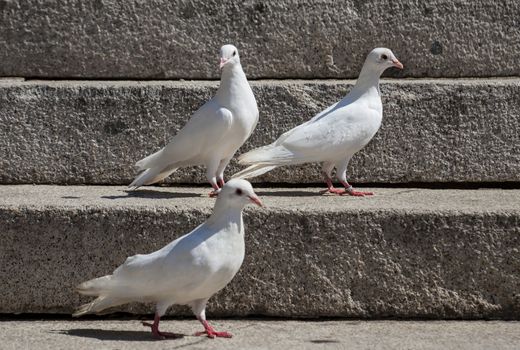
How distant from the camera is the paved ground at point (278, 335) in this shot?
3.63 meters

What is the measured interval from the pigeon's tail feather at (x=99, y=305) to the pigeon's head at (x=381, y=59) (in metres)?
1.64

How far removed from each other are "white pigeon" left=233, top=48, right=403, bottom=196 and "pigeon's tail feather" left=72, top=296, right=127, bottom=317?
0.94 metres

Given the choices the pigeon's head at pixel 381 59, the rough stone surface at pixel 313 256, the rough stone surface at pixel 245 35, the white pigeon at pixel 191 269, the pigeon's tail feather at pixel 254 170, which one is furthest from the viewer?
the rough stone surface at pixel 245 35

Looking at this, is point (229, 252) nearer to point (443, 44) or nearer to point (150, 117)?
point (150, 117)

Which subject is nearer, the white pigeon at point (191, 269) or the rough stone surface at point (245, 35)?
the white pigeon at point (191, 269)

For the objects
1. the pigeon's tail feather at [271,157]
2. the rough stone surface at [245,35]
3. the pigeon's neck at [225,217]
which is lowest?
the pigeon's neck at [225,217]

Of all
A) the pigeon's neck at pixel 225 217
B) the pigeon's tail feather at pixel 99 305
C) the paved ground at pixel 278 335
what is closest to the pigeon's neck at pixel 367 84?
the paved ground at pixel 278 335

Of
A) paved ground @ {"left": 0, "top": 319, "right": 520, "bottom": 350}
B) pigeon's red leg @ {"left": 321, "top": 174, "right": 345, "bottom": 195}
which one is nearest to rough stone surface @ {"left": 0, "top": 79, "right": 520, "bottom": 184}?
pigeon's red leg @ {"left": 321, "top": 174, "right": 345, "bottom": 195}

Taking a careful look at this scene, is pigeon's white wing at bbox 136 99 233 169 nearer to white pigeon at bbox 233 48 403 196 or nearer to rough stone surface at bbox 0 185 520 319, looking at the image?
white pigeon at bbox 233 48 403 196

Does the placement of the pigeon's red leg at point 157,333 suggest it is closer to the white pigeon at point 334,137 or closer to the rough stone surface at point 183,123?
the white pigeon at point 334,137

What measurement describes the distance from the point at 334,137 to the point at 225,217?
3.17 ft

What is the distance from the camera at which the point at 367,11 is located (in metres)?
5.17

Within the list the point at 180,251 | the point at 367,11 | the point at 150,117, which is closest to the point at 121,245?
the point at 180,251

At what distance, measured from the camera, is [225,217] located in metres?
3.66
